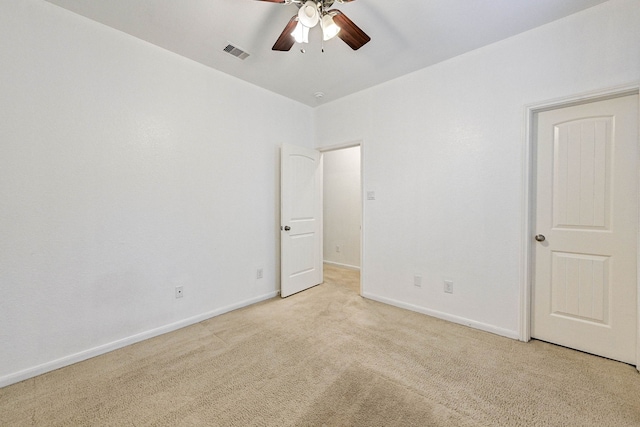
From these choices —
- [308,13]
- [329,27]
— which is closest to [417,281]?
[329,27]

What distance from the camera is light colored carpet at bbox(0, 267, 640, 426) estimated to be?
1.49m

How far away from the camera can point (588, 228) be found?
6.86ft

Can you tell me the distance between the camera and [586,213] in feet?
6.85

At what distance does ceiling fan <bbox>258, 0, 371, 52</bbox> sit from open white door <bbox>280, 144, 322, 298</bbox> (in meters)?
1.61

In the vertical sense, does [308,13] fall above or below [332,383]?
above

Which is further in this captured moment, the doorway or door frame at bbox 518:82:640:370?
the doorway

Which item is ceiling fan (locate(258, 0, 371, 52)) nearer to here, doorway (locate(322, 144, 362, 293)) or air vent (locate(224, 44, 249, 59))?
air vent (locate(224, 44, 249, 59))

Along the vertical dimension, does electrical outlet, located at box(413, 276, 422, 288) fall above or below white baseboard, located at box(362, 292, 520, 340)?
above

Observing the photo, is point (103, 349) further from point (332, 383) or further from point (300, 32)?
point (300, 32)

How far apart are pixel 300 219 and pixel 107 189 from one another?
82.4 inches

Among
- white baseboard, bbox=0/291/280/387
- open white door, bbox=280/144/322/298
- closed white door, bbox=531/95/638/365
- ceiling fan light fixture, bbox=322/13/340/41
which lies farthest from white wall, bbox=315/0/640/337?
white baseboard, bbox=0/291/280/387

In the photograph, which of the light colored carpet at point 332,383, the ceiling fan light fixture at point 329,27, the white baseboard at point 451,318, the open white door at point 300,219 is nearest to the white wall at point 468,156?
the white baseboard at point 451,318

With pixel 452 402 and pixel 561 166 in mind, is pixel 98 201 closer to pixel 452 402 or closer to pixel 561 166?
pixel 452 402

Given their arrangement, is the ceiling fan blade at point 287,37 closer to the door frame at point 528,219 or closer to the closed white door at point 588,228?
the door frame at point 528,219
